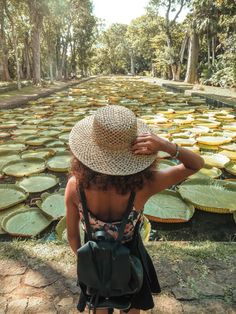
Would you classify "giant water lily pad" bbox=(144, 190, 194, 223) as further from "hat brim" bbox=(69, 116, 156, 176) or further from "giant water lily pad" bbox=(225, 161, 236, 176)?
"hat brim" bbox=(69, 116, 156, 176)

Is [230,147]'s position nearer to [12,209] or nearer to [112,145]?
[12,209]

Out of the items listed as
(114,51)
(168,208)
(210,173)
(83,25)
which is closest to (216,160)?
(210,173)

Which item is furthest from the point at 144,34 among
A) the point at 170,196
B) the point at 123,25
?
the point at 170,196

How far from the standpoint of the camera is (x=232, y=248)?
2.19 m

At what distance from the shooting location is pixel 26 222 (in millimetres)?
2885

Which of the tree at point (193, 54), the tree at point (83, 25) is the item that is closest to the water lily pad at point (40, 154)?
the tree at point (193, 54)

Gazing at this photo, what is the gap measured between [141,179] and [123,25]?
191 ft

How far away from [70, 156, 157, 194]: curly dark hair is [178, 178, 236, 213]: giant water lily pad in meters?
2.18

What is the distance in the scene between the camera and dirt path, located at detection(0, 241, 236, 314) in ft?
5.53

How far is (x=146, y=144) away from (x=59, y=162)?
11.4 ft

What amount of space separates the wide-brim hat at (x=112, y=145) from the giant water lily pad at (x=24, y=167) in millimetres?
3150

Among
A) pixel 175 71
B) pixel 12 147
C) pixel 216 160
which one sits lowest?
pixel 12 147

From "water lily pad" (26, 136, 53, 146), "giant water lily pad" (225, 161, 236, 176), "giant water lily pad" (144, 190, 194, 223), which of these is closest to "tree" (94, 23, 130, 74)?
"water lily pad" (26, 136, 53, 146)

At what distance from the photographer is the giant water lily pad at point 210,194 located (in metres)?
3.13
